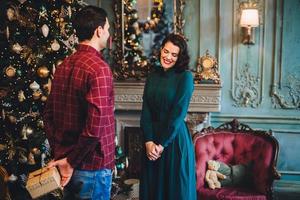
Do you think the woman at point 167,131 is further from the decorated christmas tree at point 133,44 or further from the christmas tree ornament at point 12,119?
the decorated christmas tree at point 133,44

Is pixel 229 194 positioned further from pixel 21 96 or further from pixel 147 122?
pixel 21 96

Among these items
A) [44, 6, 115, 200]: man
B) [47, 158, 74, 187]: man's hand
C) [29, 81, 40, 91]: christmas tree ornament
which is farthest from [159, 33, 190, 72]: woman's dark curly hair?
[29, 81, 40, 91]: christmas tree ornament

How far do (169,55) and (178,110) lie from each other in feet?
1.18

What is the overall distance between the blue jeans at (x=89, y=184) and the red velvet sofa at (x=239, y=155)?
4.63 feet

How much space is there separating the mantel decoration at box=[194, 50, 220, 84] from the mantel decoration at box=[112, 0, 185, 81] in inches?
14.4

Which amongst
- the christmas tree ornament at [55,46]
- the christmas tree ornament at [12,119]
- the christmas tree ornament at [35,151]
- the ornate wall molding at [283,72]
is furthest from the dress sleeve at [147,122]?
the ornate wall molding at [283,72]

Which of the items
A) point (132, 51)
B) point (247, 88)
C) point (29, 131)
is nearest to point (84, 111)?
point (29, 131)

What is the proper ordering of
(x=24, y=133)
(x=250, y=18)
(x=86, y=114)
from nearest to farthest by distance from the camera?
(x=86, y=114) < (x=24, y=133) < (x=250, y=18)

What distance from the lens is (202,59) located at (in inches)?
160

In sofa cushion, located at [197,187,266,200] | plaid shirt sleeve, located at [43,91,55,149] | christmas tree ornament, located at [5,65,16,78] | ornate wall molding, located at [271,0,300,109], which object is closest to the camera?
plaid shirt sleeve, located at [43,91,55,149]

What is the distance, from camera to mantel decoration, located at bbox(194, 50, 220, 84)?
399cm

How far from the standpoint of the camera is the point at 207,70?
402 cm

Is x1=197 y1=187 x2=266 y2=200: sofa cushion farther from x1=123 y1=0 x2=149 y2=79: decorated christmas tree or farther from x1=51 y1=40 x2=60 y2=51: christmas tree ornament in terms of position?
x1=51 y1=40 x2=60 y2=51: christmas tree ornament

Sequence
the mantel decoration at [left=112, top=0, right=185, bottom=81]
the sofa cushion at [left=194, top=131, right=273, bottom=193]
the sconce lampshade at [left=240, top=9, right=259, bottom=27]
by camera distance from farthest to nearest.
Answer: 1. the mantel decoration at [left=112, top=0, right=185, bottom=81]
2. the sconce lampshade at [left=240, top=9, right=259, bottom=27]
3. the sofa cushion at [left=194, top=131, right=273, bottom=193]
